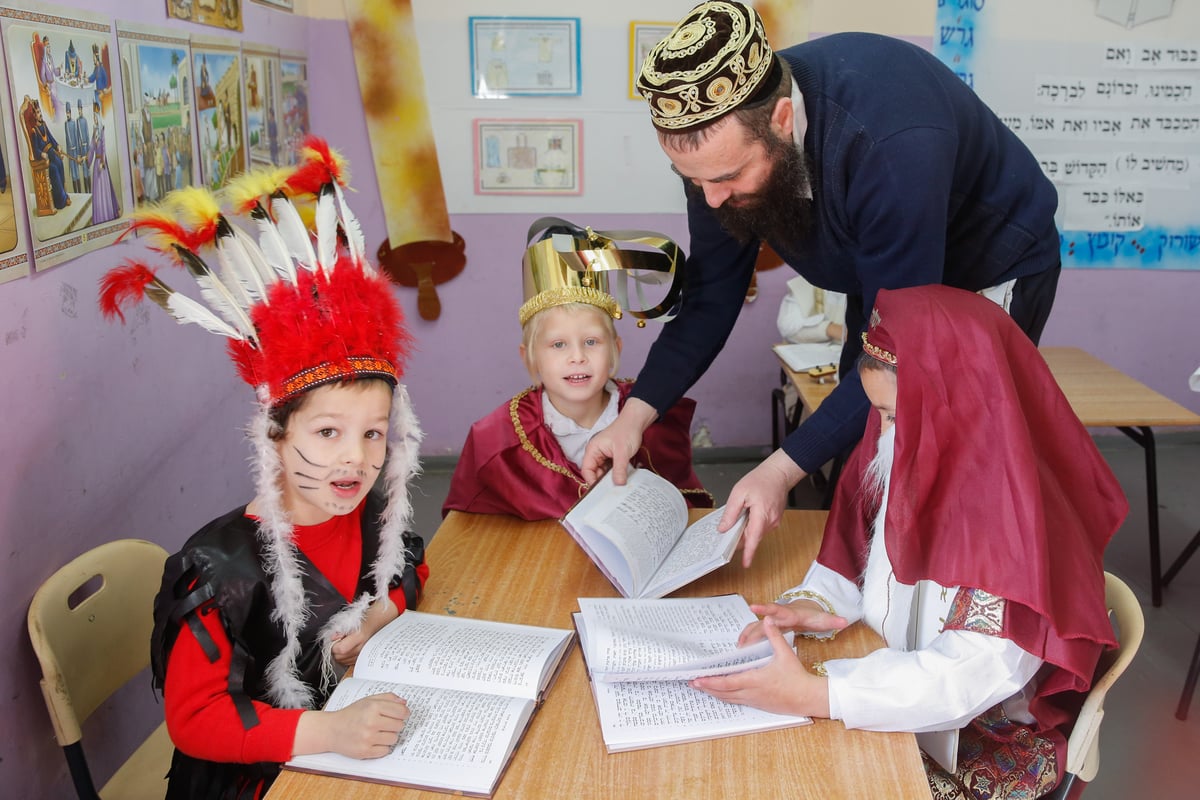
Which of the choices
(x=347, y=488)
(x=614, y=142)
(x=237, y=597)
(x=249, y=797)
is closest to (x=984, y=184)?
(x=347, y=488)

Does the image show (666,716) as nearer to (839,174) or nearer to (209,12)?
(839,174)

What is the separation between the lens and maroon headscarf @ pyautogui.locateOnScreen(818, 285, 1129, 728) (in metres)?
1.25

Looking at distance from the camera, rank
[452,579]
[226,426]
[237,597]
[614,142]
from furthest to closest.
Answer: [614,142], [226,426], [452,579], [237,597]

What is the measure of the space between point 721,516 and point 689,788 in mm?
699

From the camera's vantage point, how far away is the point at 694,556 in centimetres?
169

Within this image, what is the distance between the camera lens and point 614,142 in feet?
13.5

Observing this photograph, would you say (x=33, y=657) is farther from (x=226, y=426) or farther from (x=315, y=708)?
(x=226, y=426)

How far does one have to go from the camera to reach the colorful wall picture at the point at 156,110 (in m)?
2.11

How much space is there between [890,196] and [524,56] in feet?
9.02

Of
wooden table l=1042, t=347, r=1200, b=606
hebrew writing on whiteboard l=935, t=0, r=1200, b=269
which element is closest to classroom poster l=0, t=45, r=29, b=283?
wooden table l=1042, t=347, r=1200, b=606

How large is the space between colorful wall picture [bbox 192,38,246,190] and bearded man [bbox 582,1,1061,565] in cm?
145

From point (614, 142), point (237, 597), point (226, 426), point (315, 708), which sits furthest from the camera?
point (614, 142)

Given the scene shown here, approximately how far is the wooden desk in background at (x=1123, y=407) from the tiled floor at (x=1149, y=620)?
0.36 feet

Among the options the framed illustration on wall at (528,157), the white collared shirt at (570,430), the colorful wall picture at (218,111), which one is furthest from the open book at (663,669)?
the framed illustration on wall at (528,157)
